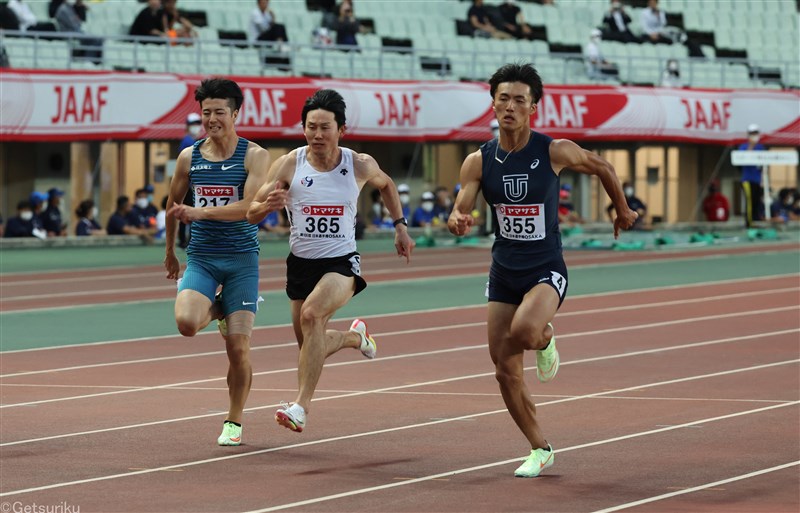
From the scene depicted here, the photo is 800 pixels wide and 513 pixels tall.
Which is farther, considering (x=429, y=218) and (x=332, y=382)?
(x=429, y=218)

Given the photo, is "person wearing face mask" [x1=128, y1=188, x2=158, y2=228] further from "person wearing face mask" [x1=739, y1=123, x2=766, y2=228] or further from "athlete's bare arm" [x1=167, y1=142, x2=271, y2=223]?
"athlete's bare arm" [x1=167, y1=142, x2=271, y2=223]

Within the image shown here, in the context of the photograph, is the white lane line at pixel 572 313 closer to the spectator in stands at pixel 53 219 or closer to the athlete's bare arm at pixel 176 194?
the athlete's bare arm at pixel 176 194

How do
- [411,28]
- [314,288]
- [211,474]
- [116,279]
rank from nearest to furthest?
[211,474]
[314,288]
[116,279]
[411,28]

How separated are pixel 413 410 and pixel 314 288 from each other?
173 centimetres

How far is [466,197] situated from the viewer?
904 cm

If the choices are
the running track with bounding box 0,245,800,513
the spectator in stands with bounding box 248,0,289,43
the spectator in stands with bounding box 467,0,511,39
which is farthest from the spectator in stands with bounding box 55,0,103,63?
the running track with bounding box 0,245,800,513

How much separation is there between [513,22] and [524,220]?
97.3 feet

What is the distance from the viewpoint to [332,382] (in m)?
12.9

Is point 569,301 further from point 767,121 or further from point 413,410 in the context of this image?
point 767,121

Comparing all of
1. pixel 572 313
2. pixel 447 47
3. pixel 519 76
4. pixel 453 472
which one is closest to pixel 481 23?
pixel 447 47

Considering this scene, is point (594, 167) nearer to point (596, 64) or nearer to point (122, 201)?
point (122, 201)

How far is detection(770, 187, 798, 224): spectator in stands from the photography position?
38550 mm

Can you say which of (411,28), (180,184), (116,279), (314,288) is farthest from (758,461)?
(411,28)

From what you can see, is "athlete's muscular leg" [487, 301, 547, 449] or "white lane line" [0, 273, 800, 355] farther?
"white lane line" [0, 273, 800, 355]
